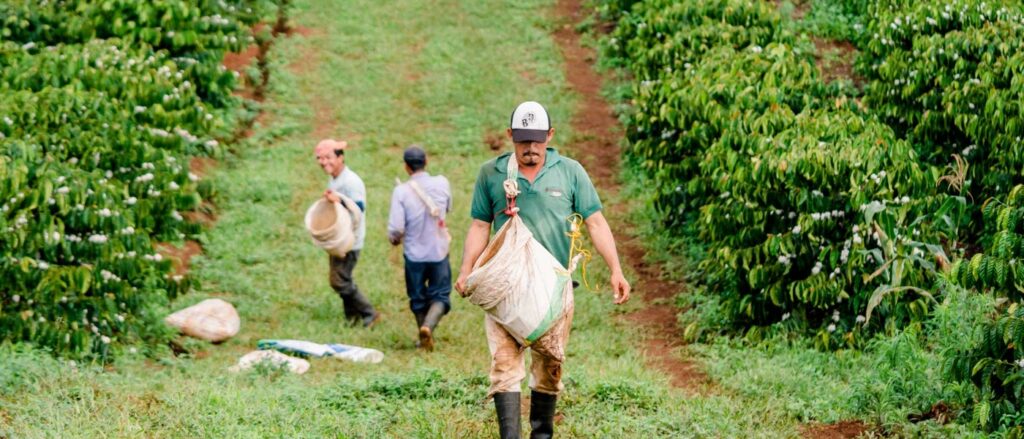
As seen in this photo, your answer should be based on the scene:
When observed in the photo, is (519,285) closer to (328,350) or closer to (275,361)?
(275,361)

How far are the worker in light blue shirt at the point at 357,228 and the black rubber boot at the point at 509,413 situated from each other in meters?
3.97

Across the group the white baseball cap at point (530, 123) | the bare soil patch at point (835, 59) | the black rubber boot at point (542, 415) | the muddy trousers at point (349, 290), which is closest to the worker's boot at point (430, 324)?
the muddy trousers at point (349, 290)

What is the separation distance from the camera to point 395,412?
22.9 feet

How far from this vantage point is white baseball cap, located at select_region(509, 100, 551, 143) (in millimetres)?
5930

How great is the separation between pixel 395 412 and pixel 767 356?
3.03 metres

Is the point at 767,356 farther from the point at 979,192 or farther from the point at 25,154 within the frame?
the point at 25,154

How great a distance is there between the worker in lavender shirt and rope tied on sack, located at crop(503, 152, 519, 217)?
11.0 ft

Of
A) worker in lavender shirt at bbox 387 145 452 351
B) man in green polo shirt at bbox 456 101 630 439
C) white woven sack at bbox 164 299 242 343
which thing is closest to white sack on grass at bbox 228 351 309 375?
white woven sack at bbox 164 299 242 343

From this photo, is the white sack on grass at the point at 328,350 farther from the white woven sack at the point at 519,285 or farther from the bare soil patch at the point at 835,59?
the bare soil patch at the point at 835,59

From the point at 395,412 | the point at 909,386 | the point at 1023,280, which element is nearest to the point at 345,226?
the point at 395,412

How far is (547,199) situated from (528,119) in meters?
0.43

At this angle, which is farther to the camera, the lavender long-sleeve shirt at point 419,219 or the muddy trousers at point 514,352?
the lavender long-sleeve shirt at point 419,219

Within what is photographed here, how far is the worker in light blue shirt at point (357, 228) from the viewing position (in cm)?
972

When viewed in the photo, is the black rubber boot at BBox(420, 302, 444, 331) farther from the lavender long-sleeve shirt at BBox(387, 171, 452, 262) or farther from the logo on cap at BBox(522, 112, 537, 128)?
the logo on cap at BBox(522, 112, 537, 128)
